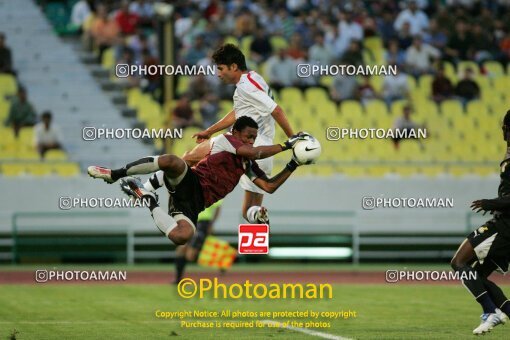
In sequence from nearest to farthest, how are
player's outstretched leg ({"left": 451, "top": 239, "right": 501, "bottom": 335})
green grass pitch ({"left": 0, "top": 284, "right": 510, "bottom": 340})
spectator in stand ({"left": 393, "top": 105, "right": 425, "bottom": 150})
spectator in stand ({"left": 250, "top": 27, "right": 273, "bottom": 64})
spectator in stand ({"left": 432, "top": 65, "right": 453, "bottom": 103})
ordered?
1. player's outstretched leg ({"left": 451, "top": 239, "right": 501, "bottom": 335})
2. green grass pitch ({"left": 0, "top": 284, "right": 510, "bottom": 340})
3. spectator in stand ({"left": 393, "top": 105, "right": 425, "bottom": 150})
4. spectator in stand ({"left": 432, "top": 65, "right": 453, "bottom": 103})
5. spectator in stand ({"left": 250, "top": 27, "right": 273, "bottom": 64})

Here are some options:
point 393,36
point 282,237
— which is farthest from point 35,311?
point 393,36

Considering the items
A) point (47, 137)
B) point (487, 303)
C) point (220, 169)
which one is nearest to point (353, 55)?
point (47, 137)

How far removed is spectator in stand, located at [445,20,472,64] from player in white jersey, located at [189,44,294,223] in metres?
13.6

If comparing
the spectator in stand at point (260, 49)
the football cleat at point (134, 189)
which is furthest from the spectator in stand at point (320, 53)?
the football cleat at point (134, 189)

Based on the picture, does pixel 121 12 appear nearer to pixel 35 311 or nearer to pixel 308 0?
pixel 308 0

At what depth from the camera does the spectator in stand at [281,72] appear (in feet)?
72.3

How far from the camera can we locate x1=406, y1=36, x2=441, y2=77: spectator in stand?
2419cm

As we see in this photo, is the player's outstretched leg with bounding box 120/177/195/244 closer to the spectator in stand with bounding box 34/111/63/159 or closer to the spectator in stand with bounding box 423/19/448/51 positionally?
the spectator in stand with bounding box 34/111/63/159

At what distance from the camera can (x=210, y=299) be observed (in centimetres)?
1664

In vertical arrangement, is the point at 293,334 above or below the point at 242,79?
below

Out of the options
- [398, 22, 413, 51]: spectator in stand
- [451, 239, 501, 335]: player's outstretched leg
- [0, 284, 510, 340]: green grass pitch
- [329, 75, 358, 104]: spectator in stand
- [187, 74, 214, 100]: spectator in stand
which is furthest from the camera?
[398, 22, 413, 51]: spectator in stand

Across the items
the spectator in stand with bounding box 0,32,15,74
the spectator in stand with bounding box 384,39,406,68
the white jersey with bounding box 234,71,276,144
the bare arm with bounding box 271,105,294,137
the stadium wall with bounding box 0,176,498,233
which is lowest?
the bare arm with bounding box 271,105,294,137

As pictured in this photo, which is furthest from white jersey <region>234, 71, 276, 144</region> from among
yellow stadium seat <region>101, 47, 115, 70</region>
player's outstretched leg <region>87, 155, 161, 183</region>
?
yellow stadium seat <region>101, 47, 115, 70</region>

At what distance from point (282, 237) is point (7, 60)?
20.8 ft
